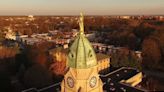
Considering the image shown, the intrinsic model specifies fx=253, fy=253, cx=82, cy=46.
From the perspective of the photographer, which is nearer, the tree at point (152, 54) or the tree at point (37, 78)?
the tree at point (37, 78)

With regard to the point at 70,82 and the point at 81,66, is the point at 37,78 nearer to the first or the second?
the point at 70,82

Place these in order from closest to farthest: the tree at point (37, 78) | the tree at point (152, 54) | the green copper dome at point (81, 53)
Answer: the green copper dome at point (81, 53) → the tree at point (37, 78) → the tree at point (152, 54)

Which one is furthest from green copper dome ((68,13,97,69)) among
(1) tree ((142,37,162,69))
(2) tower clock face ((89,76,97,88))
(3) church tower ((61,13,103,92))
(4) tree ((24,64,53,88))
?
(1) tree ((142,37,162,69))

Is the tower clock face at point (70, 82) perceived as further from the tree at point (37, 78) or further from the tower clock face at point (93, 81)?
the tree at point (37, 78)

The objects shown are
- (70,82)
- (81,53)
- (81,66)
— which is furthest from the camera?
(70,82)

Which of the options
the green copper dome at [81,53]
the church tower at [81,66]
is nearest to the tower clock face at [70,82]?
the church tower at [81,66]

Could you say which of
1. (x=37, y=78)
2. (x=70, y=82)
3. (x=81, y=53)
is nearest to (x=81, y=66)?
(x=81, y=53)

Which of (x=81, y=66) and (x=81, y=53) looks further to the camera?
(x=81, y=66)

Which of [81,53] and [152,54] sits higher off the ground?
Result: [81,53]

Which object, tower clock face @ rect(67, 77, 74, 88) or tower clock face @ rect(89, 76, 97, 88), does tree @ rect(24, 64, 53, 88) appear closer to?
tower clock face @ rect(67, 77, 74, 88)
